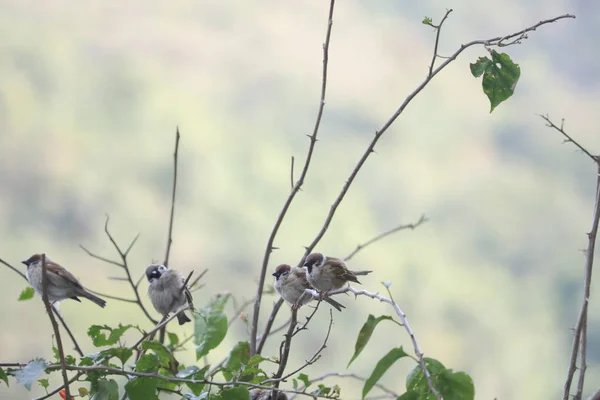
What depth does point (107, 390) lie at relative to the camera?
3.51 feet

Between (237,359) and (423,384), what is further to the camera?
(237,359)

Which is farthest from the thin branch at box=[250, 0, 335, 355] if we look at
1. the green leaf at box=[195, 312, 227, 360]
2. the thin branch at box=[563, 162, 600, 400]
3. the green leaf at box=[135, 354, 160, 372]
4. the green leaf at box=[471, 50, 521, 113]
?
the thin branch at box=[563, 162, 600, 400]

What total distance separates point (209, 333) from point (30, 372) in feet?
1.33

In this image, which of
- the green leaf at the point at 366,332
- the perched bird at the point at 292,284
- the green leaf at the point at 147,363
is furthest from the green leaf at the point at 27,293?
the perched bird at the point at 292,284

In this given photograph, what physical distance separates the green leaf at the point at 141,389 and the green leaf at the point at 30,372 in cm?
13

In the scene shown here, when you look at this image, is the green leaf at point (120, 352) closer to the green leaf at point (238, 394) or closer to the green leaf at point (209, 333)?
the green leaf at point (238, 394)

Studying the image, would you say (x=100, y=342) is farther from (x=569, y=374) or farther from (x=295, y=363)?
(x=295, y=363)

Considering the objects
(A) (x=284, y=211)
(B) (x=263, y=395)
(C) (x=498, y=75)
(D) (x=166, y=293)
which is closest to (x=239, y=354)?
(B) (x=263, y=395)

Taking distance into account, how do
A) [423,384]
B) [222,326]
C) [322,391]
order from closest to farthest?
1. [423,384]
2. [322,391]
3. [222,326]

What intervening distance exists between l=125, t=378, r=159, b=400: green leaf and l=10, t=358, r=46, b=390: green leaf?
5.0 inches

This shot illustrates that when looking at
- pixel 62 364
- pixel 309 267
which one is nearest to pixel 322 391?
pixel 62 364

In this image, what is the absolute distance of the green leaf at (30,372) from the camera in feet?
3.06

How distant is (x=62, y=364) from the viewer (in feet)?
2.97

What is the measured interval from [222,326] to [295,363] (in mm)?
1387
